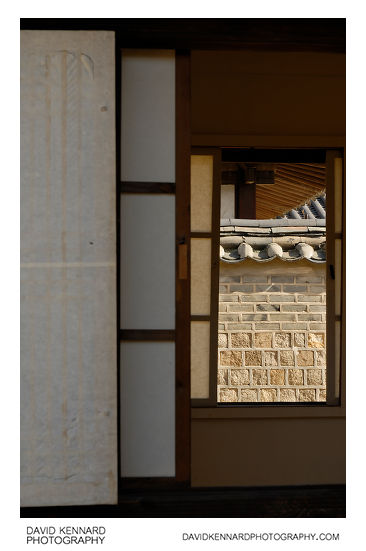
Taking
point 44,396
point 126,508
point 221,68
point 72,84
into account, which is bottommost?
point 126,508

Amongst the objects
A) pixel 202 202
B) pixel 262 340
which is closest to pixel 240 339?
pixel 262 340

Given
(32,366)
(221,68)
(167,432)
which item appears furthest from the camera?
(221,68)

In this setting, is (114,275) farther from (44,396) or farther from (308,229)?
(308,229)

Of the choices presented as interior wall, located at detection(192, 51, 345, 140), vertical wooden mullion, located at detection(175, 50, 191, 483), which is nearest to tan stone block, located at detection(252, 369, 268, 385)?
interior wall, located at detection(192, 51, 345, 140)

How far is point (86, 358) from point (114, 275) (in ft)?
1.14

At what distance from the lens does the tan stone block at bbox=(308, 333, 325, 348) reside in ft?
24.3

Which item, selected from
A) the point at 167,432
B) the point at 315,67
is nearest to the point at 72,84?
the point at 167,432

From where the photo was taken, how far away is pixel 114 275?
2279 millimetres

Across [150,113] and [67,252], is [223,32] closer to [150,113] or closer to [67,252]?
[150,113]

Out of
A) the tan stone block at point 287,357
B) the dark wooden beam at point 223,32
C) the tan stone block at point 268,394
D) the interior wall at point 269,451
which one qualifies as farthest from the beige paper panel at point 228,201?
the dark wooden beam at point 223,32

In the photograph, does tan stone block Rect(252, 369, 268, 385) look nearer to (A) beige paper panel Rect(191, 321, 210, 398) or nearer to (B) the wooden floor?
(A) beige paper panel Rect(191, 321, 210, 398)

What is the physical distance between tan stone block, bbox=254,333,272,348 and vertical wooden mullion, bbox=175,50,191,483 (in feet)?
16.2

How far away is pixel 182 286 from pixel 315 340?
17.7ft

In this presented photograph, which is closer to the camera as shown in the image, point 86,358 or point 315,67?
point 86,358
